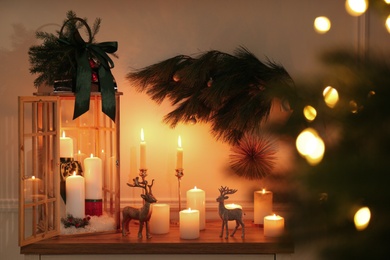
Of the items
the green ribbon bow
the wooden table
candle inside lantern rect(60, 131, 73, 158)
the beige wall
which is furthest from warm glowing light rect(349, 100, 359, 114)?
the beige wall

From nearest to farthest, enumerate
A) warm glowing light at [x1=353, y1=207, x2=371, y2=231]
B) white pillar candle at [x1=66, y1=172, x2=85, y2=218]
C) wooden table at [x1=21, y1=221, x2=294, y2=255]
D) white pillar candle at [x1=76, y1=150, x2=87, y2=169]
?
warm glowing light at [x1=353, y1=207, x2=371, y2=231], wooden table at [x1=21, y1=221, x2=294, y2=255], white pillar candle at [x1=66, y1=172, x2=85, y2=218], white pillar candle at [x1=76, y1=150, x2=87, y2=169]

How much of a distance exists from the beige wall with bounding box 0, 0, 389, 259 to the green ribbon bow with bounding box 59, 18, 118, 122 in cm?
28

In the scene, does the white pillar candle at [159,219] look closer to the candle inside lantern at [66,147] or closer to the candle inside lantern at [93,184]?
the candle inside lantern at [93,184]

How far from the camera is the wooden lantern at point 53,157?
5.05 feet

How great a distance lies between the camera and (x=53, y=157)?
1.59 meters

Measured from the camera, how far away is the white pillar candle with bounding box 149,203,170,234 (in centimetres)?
164

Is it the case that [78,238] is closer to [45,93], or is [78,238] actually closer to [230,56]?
[45,93]

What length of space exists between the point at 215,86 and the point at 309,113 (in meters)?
1.39

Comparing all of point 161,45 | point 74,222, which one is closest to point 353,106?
point 74,222

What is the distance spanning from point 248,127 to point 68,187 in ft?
1.75

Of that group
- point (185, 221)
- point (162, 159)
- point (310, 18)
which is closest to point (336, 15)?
point (310, 18)

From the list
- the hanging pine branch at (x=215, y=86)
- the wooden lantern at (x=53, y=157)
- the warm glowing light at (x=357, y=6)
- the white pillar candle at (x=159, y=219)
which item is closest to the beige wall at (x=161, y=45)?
the hanging pine branch at (x=215, y=86)

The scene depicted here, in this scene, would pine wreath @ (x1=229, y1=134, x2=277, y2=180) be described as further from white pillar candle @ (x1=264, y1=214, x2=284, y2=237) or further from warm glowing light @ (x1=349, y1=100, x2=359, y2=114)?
warm glowing light @ (x1=349, y1=100, x2=359, y2=114)

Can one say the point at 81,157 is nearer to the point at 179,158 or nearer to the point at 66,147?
the point at 66,147
